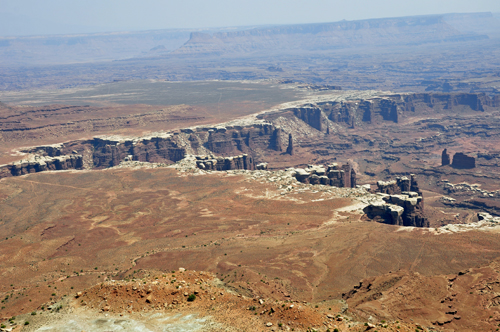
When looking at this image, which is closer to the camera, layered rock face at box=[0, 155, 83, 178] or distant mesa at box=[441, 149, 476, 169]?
layered rock face at box=[0, 155, 83, 178]

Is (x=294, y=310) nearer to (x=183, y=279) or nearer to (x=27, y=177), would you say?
(x=183, y=279)

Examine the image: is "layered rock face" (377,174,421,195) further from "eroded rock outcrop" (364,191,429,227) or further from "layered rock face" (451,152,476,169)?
"layered rock face" (451,152,476,169)

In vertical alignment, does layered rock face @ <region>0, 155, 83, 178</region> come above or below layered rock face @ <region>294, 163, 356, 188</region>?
above

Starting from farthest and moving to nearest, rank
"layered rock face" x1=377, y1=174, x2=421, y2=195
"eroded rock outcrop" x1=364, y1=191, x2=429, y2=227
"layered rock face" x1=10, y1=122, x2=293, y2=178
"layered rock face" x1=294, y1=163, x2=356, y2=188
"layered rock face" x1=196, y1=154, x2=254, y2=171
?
"layered rock face" x1=10, y1=122, x2=293, y2=178 < "layered rock face" x1=196, y1=154, x2=254, y2=171 < "layered rock face" x1=294, y1=163, x2=356, y2=188 < "layered rock face" x1=377, y1=174, x2=421, y2=195 < "eroded rock outcrop" x1=364, y1=191, x2=429, y2=227

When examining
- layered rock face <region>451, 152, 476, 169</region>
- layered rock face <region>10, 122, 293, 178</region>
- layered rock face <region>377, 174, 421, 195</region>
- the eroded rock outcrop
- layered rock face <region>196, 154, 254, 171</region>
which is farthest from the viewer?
layered rock face <region>10, 122, 293, 178</region>

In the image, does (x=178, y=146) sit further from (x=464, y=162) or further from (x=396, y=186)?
(x=464, y=162)

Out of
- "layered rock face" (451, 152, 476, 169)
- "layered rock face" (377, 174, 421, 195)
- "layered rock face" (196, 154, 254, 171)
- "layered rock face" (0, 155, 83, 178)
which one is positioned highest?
"layered rock face" (0, 155, 83, 178)

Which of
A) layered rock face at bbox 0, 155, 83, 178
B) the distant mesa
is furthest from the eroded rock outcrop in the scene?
layered rock face at bbox 0, 155, 83, 178

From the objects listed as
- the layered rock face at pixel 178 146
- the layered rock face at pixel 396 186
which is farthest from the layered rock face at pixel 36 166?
the layered rock face at pixel 396 186
